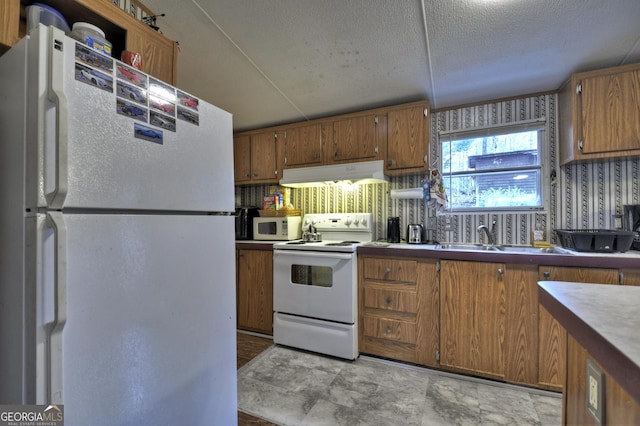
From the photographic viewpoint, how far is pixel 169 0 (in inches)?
52.3

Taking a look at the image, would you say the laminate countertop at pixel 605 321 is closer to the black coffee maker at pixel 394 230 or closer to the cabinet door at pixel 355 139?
the black coffee maker at pixel 394 230

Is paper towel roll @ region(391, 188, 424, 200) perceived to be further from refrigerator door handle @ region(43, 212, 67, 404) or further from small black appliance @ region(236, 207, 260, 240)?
refrigerator door handle @ region(43, 212, 67, 404)

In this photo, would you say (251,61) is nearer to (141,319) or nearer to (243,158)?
(243,158)

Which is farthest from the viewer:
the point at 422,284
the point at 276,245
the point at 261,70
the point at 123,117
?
the point at 276,245

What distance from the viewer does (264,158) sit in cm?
313

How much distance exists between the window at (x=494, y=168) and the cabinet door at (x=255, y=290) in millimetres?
1928

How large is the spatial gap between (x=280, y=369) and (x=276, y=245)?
3.38 feet

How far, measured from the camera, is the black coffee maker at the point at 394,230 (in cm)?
263

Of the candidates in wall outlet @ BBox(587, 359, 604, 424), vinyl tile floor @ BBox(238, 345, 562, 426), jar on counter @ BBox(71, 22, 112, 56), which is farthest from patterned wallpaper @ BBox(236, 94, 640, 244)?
jar on counter @ BBox(71, 22, 112, 56)

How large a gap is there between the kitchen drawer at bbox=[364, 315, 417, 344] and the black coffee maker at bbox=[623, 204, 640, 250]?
5.45 feet

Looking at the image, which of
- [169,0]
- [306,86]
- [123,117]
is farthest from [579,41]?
[123,117]

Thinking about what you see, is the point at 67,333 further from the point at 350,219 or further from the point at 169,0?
the point at 350,219

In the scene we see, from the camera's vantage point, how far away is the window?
2375mm

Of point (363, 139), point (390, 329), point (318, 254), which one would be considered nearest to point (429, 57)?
point (363, 139)
